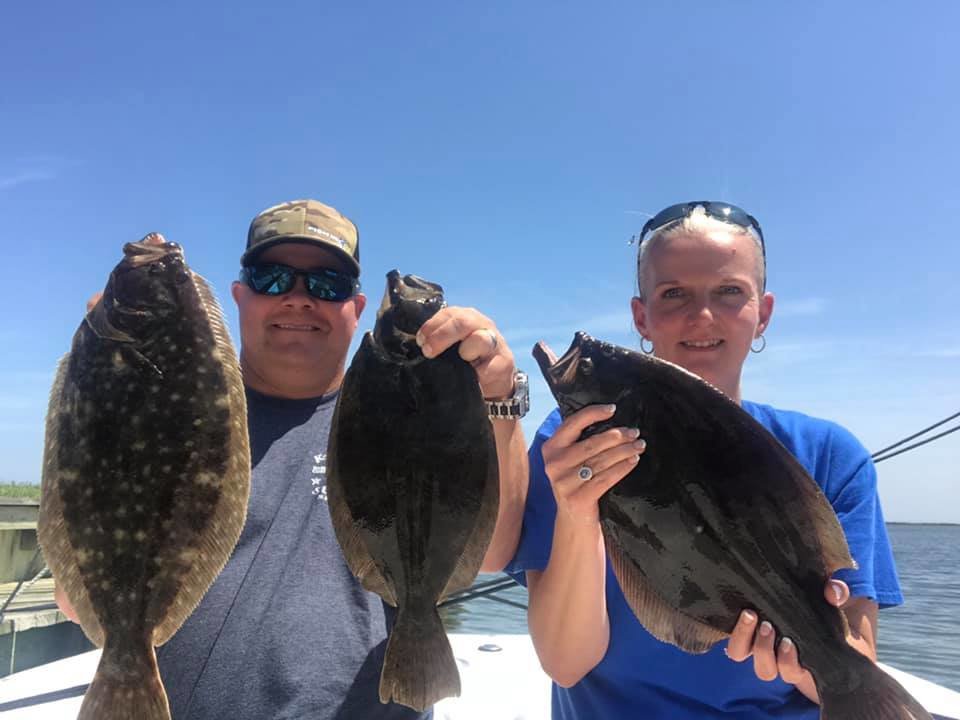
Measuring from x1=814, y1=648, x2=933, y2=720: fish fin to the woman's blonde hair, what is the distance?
168 cm

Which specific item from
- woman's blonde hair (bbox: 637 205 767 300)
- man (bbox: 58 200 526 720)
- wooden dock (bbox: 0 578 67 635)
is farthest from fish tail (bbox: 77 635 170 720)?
wooden dock (bbox: 0 578 67 635)

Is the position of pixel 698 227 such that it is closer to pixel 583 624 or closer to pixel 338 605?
pixel 583 624

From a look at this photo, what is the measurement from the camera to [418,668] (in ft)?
6.72

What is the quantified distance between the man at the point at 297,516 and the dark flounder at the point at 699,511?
437 millimetres

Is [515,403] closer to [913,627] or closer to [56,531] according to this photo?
[56,531]

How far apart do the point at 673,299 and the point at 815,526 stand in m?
1.16

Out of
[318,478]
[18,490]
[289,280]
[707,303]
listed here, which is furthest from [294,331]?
[18,490]

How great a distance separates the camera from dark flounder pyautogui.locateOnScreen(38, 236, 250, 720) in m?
2.12

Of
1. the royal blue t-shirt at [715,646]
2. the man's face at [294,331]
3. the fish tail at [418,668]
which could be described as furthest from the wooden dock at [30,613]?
the fish tail at [418,668]

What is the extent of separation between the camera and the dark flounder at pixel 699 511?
2344 mm

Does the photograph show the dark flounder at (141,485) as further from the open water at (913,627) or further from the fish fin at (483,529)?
the open water at (913,627)

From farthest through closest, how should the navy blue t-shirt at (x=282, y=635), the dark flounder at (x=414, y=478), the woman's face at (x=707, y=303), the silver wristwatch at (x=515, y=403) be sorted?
the woman's face at (x=707, y=303)
the navy blue t-shirt at (x=282, y=635)
the silver wristwatch at (x=515, y=403)
the dark flounder at (x=414, y=478)

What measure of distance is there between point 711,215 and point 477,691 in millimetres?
4421

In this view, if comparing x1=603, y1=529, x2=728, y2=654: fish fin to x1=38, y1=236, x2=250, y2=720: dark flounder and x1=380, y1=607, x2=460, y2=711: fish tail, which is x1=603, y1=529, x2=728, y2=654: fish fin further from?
x1=38, y1=236, x2=250, y2=720: dark flounder
